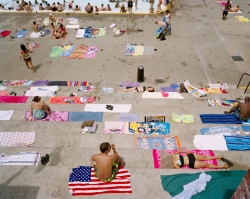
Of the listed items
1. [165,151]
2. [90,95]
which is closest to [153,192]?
[165,151]

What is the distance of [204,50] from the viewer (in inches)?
617

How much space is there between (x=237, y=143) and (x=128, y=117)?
391 centimetres

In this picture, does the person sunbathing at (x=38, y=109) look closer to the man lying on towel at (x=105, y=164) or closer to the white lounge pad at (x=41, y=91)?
the white lounge pad at (x=41, y=91)

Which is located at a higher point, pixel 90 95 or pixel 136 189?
pixel 136 189

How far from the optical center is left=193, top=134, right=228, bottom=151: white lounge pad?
7.66 m

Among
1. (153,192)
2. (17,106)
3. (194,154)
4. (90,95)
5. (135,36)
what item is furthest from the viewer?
(135,36)

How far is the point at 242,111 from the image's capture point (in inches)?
343

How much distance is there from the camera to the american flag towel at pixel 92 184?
5942 mm

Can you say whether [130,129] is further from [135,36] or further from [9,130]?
[135,36]

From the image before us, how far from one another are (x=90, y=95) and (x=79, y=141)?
3.76 metres

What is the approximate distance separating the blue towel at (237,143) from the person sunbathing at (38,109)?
664cm

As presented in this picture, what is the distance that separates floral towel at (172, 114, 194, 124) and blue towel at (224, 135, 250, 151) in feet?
4.72

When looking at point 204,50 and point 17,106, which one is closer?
point 17,106

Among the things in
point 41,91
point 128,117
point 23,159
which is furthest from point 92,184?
point 41,91
